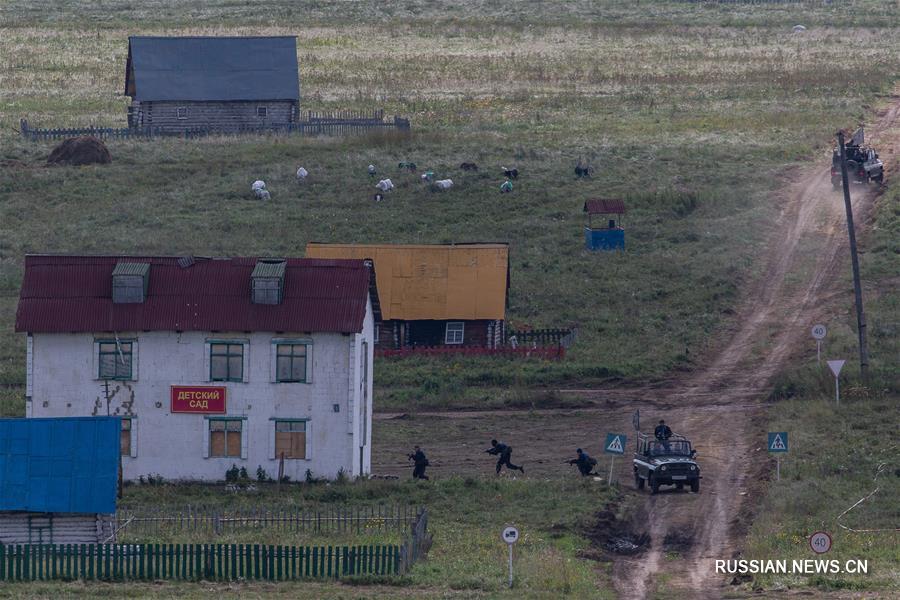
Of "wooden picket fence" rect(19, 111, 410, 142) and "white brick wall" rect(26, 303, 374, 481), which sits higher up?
"wooden picket fence" rect(19, 111, 410, 142)

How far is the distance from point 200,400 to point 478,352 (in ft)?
49.0

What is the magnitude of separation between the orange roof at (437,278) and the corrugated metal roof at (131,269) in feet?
44.7

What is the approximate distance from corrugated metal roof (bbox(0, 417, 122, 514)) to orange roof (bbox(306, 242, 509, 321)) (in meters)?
22.3

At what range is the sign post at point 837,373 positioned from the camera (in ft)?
141

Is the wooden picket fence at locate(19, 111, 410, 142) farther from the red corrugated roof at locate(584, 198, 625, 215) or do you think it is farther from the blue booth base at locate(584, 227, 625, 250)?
the blue booth base at locate(584, 227, 625, 250)

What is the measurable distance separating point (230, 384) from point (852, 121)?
5400 centimetres

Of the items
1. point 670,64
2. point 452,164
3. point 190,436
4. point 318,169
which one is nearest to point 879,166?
point 452,164

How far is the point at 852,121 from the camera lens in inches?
3312

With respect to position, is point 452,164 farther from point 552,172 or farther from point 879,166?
point 879,166

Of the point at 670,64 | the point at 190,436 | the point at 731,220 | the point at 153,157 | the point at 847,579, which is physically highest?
the point at 670,64

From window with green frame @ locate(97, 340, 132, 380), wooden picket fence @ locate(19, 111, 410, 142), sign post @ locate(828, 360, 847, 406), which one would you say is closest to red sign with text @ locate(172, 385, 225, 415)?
window with green frame @ locate(97, 340, 132, 380)

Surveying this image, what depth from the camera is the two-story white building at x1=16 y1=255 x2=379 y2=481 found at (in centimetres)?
3984

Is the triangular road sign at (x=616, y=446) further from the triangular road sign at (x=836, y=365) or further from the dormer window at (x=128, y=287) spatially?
the dormer window at (x=128, y=287)

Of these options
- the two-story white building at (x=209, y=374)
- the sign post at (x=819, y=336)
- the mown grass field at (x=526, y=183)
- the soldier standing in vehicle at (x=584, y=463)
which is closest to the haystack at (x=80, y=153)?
the mown grass field at (x=526, y=183)
